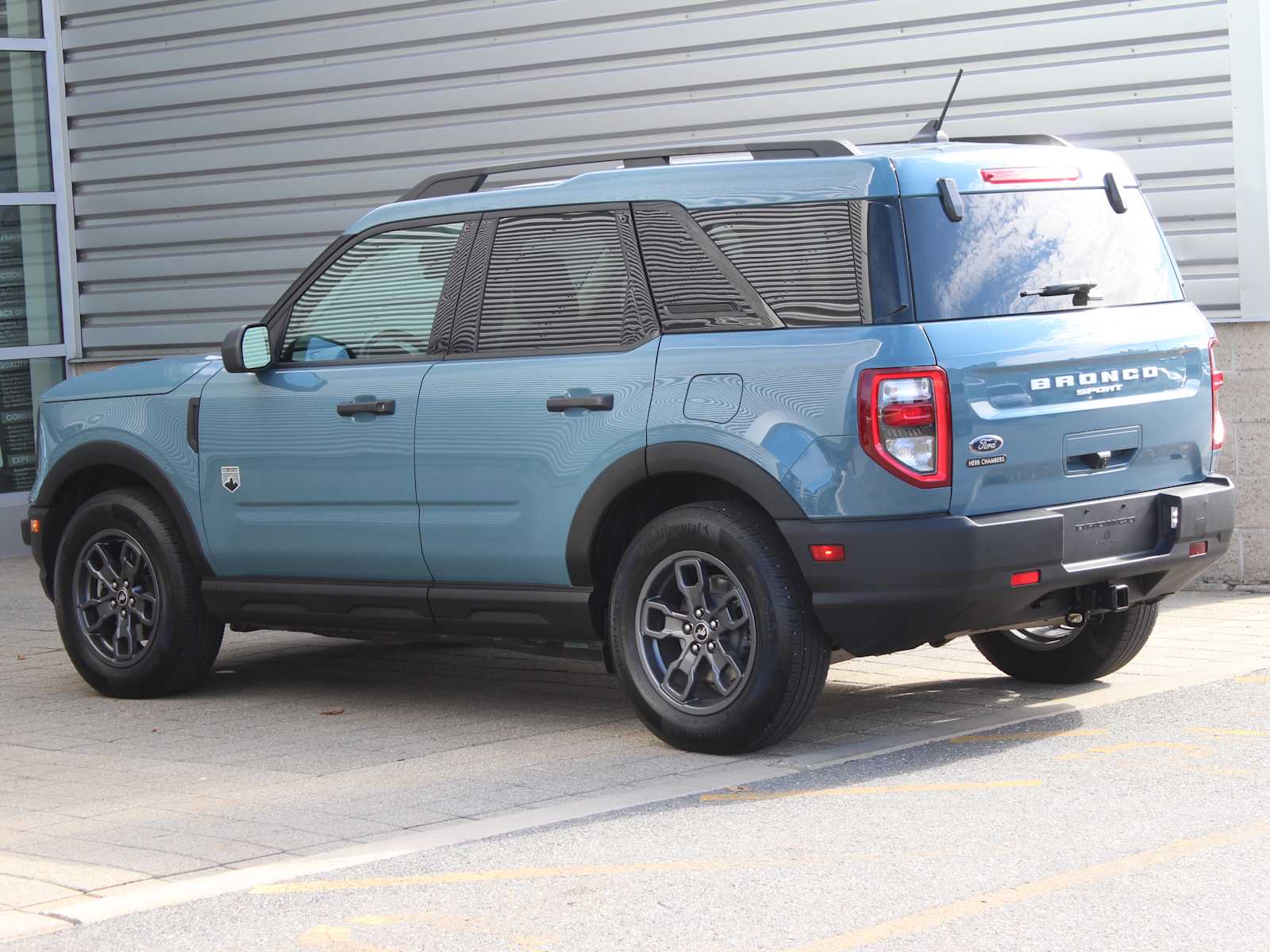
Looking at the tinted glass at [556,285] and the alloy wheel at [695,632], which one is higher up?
the tinted glass at [556,285]

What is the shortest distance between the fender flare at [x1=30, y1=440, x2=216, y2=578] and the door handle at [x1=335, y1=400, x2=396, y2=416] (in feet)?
3.25

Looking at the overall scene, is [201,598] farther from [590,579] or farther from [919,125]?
[919,125]

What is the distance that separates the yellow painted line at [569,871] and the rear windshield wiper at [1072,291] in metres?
2.09

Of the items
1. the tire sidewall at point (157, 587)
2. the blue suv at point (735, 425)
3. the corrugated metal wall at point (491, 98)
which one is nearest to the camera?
the blue suv at point (735, 425)

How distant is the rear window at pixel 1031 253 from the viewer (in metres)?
6.28

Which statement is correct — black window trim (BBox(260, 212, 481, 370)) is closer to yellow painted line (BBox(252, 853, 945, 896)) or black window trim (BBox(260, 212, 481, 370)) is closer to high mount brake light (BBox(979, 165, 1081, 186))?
high mount brake light (BBox(979, 165, 1081, 186))

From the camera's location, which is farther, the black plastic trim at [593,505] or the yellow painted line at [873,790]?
the black plastic trim at [593,505]

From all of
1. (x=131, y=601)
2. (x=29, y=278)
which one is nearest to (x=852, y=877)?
(x=131, y=601)

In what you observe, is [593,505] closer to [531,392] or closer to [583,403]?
[583,403]

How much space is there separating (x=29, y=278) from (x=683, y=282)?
9.78 metres

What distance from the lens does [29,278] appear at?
15.2 metres

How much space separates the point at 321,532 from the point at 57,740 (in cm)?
124

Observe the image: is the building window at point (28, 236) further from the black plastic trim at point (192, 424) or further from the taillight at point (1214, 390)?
the taillight at point (1214, 390)

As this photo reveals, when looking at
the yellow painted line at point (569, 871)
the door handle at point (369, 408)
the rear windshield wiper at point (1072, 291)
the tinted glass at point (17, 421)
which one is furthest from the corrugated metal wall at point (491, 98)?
the yellow painted line at point (569, 871)
